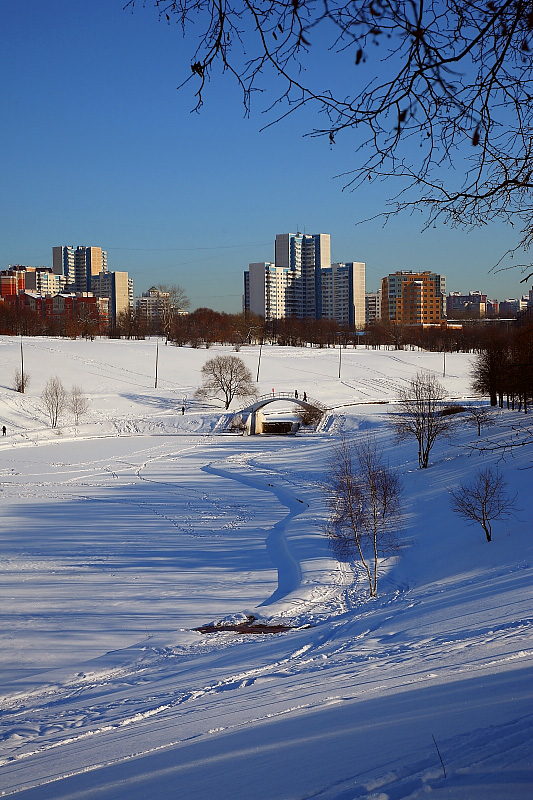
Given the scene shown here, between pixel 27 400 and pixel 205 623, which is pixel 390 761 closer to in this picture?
pixel 205 623

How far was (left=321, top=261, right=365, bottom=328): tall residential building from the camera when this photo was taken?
18488cm

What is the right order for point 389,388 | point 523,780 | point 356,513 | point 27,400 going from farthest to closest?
point 389,388
point 27,400
point 356,513
point 523,780

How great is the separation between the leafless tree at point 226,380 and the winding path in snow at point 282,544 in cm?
3009

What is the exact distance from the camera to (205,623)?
1723 cm

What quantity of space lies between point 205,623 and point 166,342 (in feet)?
340

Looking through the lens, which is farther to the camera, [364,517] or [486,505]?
[486,505]

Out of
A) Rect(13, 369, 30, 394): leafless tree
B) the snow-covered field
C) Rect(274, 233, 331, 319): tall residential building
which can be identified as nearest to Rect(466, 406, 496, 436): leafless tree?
the snow-covered field

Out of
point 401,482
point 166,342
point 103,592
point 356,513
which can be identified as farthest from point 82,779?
point 166,342

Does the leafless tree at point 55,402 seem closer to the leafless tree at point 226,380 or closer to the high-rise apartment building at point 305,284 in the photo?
the leafless tree at point 226,380

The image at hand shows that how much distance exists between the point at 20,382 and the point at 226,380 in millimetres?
20927

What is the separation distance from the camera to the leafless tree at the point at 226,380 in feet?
234

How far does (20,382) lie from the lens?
2739 inches

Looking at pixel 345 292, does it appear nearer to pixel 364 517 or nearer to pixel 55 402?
pixel 55 402

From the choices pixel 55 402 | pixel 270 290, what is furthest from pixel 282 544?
pixel 270 290
